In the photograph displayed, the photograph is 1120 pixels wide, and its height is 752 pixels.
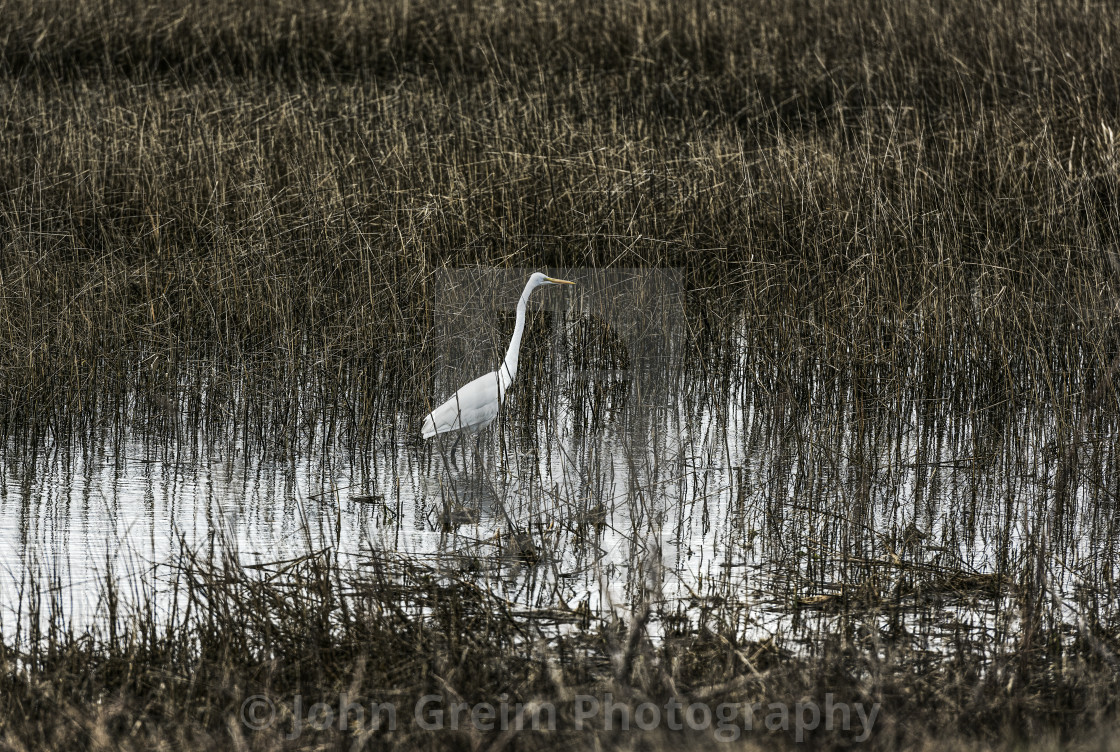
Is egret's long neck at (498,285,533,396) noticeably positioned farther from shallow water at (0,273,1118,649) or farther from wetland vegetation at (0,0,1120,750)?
wetland vegetation at (0,0,1120,750)

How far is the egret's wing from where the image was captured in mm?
4270

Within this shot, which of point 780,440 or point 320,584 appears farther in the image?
point 780,440

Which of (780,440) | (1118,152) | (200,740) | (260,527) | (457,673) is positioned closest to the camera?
(200,740)

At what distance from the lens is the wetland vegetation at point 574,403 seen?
8.39 feet

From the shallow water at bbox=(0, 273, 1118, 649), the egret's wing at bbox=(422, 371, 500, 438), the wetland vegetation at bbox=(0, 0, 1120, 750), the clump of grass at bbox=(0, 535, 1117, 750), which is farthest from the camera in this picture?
the egret's wing at bbox=(422, 371, 500, 438)

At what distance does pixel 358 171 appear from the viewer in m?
6.67

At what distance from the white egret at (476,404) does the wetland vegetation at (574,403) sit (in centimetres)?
15

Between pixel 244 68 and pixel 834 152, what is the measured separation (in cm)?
517

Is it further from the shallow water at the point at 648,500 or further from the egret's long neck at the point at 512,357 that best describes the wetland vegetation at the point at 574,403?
the egret's long neck at the point at 512,357

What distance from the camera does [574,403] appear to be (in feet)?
16.7

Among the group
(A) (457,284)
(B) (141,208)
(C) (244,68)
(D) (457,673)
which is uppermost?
(C) (244,68)

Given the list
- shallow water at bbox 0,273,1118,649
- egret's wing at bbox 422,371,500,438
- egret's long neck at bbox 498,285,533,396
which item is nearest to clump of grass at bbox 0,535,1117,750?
shallow water at bbox 0,273,1118,649

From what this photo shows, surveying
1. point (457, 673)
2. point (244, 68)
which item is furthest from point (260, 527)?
point (244, 68)

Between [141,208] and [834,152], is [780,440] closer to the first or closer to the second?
[834,152]
